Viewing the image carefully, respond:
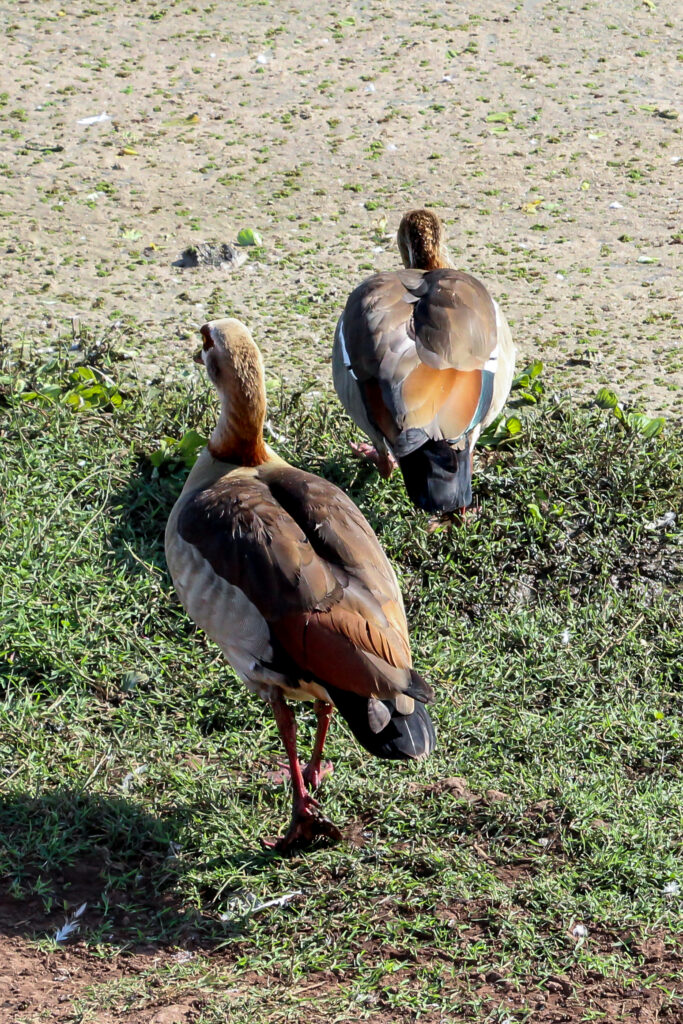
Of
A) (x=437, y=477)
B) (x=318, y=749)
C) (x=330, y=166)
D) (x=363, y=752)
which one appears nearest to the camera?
(x=318, y=749)

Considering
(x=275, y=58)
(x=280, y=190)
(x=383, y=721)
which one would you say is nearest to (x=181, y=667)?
(x=383, y=721)

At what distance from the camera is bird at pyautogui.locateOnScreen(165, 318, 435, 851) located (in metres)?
3.39

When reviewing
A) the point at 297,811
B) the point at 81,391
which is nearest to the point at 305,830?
the point at 297,811

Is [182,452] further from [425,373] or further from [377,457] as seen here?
[425,373]

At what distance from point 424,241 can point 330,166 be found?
88.2 inches

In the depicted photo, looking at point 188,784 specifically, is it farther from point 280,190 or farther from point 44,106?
point 44,106

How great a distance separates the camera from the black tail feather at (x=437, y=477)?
4.59m

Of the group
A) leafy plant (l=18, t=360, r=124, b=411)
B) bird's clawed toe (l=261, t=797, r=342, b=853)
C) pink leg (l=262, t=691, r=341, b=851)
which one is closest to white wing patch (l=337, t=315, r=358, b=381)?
leafy plant (l=18, t=360, r=124, b=411)


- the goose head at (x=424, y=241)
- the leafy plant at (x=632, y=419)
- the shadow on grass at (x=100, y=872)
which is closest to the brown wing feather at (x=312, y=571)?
the shadow on grass at (x=100, y=872)

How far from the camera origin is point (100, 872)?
3668 mm

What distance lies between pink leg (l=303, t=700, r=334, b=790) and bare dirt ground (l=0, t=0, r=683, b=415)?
2633 millimetres

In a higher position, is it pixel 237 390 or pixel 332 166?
pixel 237 390

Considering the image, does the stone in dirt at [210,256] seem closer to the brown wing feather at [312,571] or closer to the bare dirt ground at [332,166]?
the bare dirt ground at [332,166]

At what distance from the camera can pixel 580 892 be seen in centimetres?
365
